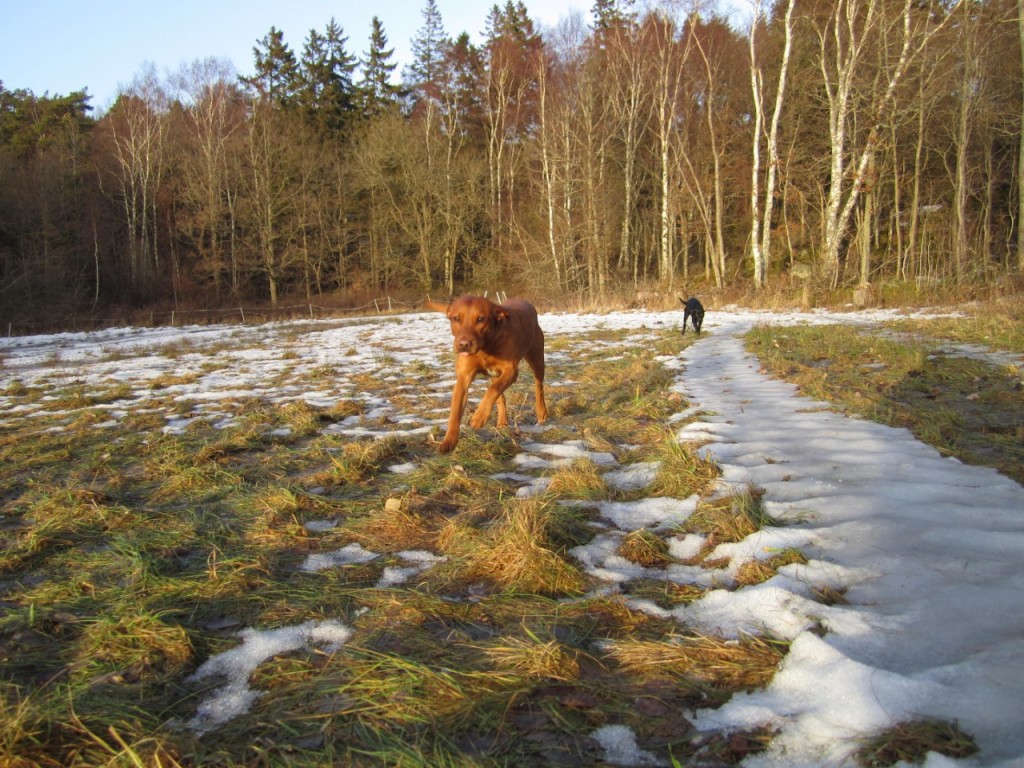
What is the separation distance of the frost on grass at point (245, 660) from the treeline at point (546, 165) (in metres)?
→ 18.7

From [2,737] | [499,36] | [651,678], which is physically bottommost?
[651,678]

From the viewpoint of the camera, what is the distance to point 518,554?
2363 mm

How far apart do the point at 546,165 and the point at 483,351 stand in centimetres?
2637

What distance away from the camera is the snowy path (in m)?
1.35

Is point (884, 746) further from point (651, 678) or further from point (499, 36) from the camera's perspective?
point (499, 36)

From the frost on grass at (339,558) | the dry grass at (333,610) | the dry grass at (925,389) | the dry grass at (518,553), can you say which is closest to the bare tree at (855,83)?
the dry grass at (925,389)

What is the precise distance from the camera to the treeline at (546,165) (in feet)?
66.2

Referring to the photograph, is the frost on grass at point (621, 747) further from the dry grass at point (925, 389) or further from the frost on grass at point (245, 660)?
the dry grass at point (925, 389)

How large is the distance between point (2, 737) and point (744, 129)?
34513 millimetres

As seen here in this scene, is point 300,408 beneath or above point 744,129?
beneath

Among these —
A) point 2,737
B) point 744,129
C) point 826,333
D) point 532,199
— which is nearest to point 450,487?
point 2,737

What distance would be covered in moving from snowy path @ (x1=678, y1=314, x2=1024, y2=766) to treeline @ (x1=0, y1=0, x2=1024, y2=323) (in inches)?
636

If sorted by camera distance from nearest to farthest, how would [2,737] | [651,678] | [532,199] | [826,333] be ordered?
[2,737]
[651,678]
[826,333]
[532,199]

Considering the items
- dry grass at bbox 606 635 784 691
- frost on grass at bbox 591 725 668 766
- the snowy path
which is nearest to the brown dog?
the snowy path
